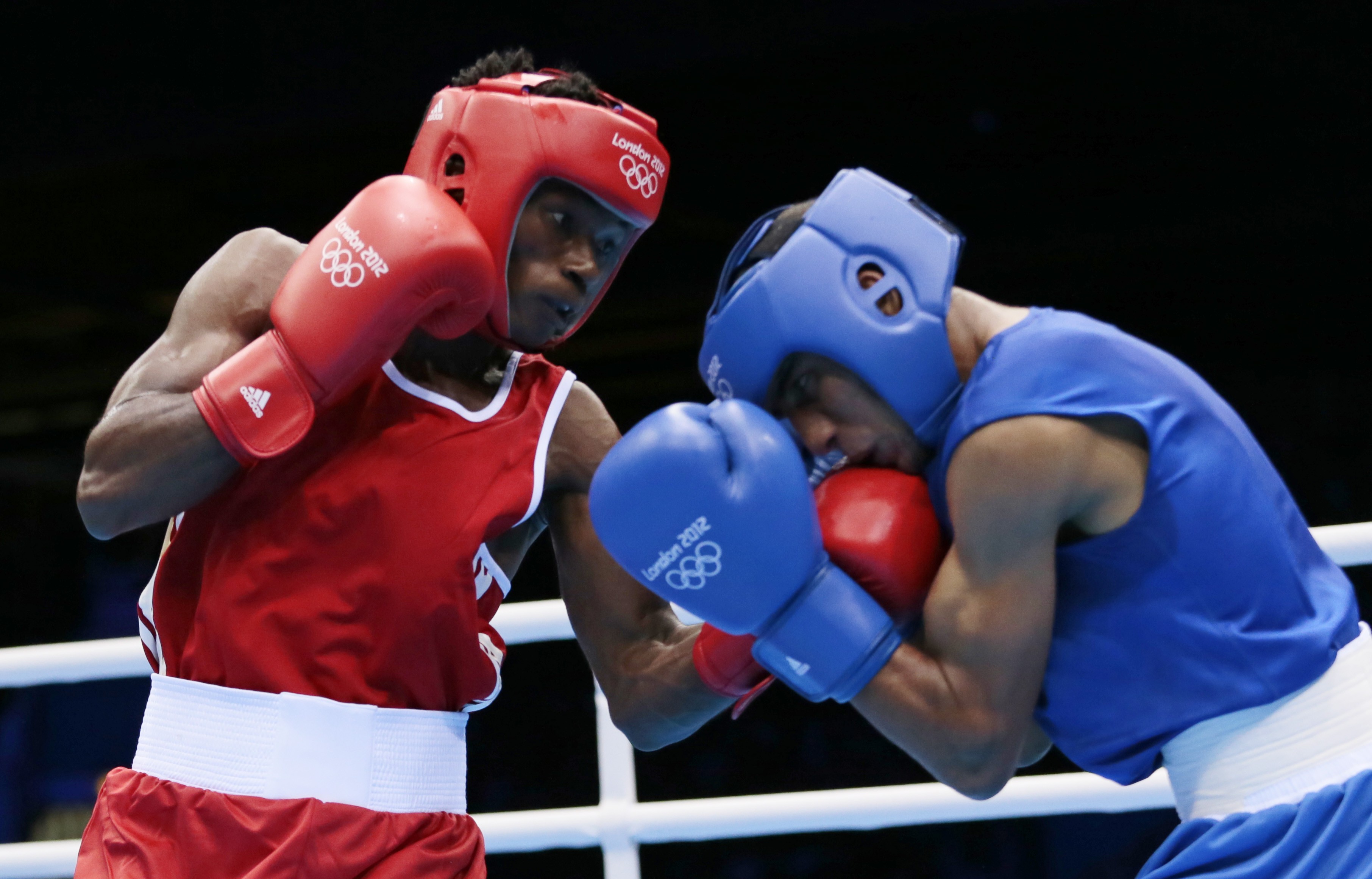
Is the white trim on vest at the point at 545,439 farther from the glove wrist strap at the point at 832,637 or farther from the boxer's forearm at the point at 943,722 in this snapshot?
the boxer's forearm at the point at 943,722

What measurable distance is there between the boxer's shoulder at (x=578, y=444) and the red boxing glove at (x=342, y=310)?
0.33m

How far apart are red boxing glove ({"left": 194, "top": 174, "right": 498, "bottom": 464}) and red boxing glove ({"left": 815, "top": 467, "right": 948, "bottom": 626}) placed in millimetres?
525

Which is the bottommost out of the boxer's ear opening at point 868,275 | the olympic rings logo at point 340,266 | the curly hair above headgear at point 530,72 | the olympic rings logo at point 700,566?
the olympic rings logo at point 700,566

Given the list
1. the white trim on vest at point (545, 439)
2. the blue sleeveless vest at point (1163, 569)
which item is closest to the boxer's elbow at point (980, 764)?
the blue sleeveless vest at point (1163, 569)

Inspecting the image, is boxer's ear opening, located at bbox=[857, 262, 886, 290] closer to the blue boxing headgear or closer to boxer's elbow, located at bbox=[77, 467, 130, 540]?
the blue boxing headgear

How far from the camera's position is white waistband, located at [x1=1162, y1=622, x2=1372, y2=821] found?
1.34 metres

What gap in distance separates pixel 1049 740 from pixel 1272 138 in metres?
5.59

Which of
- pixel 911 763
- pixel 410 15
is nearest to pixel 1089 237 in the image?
pixel 911 763

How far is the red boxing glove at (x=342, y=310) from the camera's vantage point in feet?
4.89

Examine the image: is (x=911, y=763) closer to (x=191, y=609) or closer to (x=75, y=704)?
(x=75, y=704)

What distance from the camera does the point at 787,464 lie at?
56.5 inches

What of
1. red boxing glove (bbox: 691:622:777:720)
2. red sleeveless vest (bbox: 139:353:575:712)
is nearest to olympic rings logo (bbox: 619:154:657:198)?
red sleeveless vest (bbox: 139:353:575:712)

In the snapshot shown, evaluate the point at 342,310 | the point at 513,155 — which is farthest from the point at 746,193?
the point at 342,310

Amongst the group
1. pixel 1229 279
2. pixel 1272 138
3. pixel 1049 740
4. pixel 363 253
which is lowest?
pixel 1229 279
